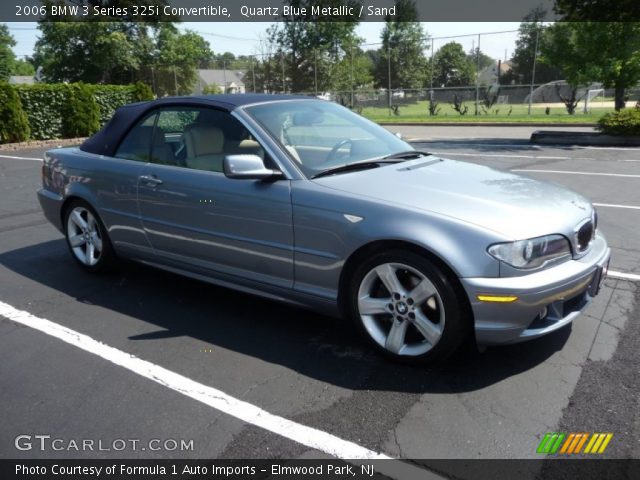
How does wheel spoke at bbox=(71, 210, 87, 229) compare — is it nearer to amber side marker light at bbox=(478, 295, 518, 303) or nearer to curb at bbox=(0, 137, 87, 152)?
amber side marker light at bbox=(478, 295, 518, 303)

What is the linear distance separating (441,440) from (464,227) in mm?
1068

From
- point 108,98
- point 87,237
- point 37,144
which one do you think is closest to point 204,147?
point 87,237

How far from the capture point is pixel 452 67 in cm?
3356

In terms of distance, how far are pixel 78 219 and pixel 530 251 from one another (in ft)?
12.7

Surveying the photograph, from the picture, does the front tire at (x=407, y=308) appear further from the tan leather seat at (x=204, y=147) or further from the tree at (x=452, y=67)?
the tree at (x=452, y=67)

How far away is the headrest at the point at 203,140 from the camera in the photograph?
3.94 metres

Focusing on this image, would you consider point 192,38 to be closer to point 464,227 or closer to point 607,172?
point 607,172

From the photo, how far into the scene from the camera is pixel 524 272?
2.81 m

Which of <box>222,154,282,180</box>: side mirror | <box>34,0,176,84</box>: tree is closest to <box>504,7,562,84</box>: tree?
<box>222,154,282,180</box>: side mirror

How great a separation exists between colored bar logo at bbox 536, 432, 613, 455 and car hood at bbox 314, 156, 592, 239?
0.98 meters

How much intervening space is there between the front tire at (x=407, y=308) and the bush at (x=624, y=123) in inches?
516

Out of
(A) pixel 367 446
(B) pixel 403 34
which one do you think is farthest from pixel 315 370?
(B) pixel 403 34

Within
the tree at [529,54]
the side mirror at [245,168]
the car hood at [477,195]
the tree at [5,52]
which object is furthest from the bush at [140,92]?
the tree at [5,52]

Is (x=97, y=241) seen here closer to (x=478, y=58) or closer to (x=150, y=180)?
(x=150, y=180)
